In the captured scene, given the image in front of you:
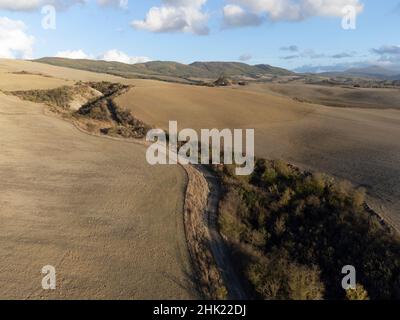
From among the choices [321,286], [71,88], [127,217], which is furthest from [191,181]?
[71,88]

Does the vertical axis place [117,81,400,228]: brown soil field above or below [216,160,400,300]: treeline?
above

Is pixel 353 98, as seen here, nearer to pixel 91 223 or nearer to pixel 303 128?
pixel 303 128

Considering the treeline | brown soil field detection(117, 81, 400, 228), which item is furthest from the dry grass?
brown soil field detection(117, 81, 400, 228)

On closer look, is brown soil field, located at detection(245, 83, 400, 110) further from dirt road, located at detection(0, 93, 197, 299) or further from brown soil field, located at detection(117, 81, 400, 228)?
dirt road, located at detection(0, 93, 197, 299)

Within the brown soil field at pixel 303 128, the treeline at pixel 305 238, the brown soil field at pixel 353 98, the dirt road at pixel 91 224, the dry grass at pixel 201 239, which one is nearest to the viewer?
the dirt road at pixel 91 224

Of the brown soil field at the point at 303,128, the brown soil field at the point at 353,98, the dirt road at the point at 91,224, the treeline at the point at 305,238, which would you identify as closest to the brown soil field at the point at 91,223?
the dirt road at the point at 91,224

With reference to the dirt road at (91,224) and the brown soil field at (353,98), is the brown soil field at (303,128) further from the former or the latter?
the brown soil field at (353,98)

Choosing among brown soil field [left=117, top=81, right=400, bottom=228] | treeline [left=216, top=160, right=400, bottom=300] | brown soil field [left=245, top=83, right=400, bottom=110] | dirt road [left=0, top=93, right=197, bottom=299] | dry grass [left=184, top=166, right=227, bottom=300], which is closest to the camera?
dirt road [left=0, top=93, right=197, bottom=299]
